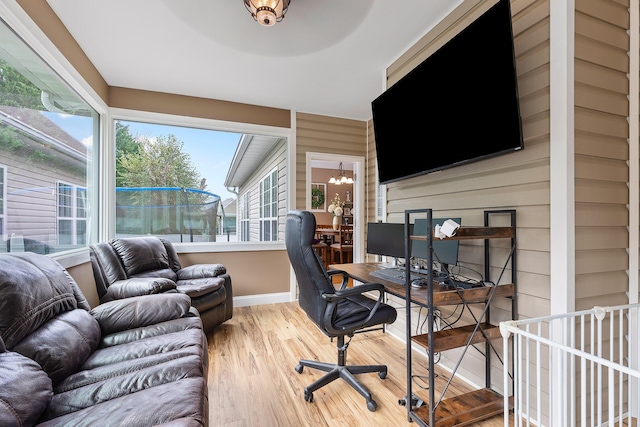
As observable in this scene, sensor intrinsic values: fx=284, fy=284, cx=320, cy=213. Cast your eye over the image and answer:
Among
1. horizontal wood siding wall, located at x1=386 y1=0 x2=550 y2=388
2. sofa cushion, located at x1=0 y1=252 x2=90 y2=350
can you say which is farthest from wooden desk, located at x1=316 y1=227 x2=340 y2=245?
sofa cushion, located at x1=0 y1=252 x2=90 y2=350

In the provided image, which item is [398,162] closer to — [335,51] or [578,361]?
[335,51]

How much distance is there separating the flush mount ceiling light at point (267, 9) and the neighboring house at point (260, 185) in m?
2.34

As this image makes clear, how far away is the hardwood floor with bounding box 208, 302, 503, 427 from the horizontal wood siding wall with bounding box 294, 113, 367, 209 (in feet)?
Result: 6.12

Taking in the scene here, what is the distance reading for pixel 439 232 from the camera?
1.55m

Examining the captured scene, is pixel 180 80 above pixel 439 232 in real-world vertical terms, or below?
above

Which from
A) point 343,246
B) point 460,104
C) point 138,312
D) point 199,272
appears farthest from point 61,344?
point 343,246

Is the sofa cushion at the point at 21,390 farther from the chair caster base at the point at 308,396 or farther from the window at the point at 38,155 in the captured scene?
the chair caster base at the point at 308,396

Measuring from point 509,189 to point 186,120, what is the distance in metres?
3.52

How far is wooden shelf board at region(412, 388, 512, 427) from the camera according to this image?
160 centimetres

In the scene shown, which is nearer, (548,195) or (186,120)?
(548,195)

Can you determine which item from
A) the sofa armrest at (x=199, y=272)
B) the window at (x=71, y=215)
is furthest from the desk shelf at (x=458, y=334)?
the window at (x=71, y=215)

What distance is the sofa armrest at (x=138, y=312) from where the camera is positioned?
1.76m

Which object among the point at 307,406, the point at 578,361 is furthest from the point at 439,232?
the point at 307,406

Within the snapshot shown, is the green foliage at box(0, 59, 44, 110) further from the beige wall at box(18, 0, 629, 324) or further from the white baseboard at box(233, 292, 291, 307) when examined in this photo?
the white baseboard at box(233, 292, 291, 307)
